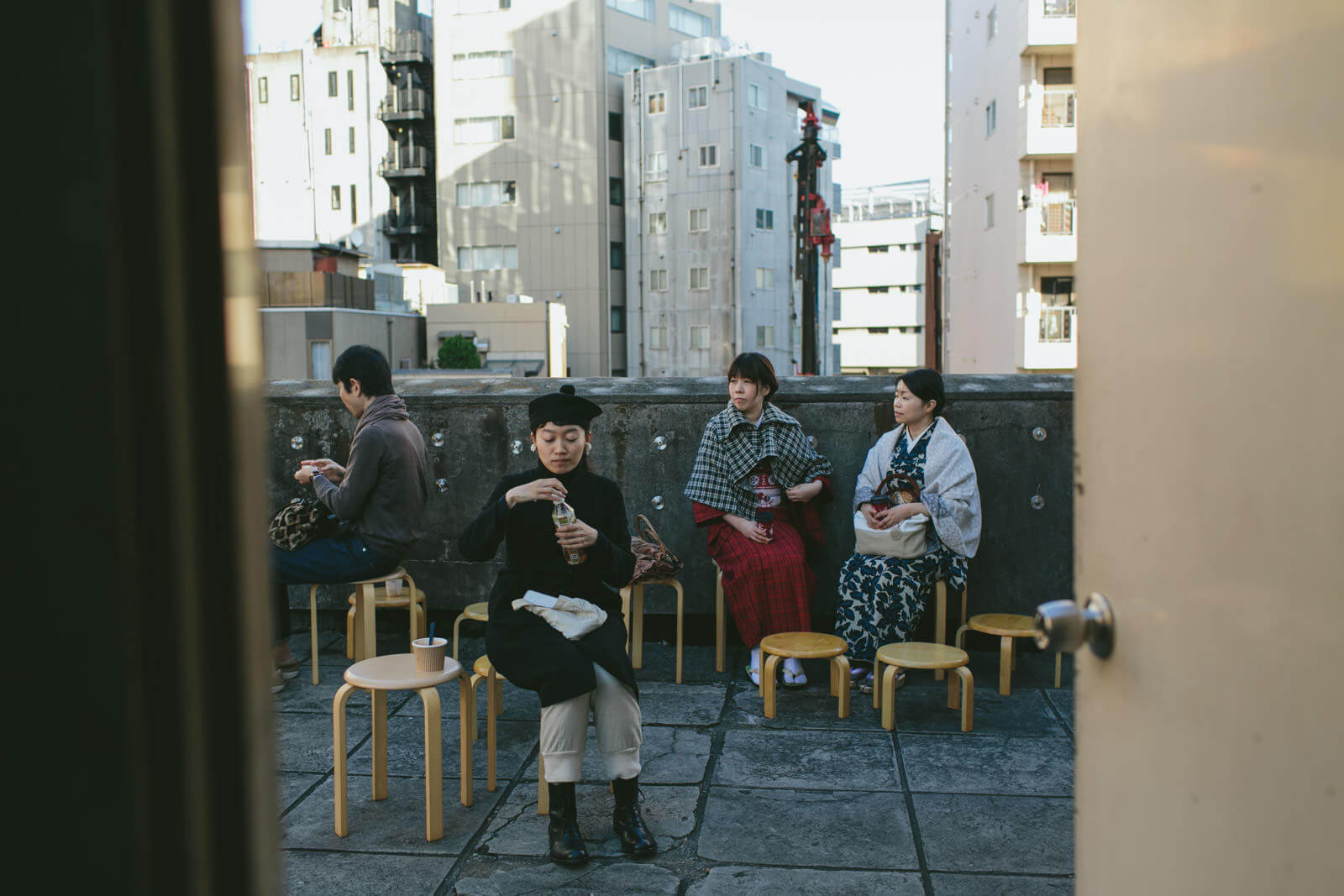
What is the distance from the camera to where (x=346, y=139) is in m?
50.3

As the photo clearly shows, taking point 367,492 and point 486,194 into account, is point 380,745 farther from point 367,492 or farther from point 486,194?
point 486,194

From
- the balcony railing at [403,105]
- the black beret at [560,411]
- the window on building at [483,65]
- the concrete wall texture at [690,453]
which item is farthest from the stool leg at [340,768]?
the balcony railing at [403,105]

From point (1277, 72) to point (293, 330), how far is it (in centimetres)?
3488

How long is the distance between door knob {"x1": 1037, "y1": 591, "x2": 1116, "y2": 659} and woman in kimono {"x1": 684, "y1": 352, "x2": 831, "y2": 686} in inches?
153

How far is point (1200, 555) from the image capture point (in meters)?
1.30

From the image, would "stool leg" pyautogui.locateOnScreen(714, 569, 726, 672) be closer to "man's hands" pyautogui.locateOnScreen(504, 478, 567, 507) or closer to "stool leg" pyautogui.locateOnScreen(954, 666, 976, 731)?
"stool leg" pyautogui.locateOnScreen(954, 666, 976, 731)

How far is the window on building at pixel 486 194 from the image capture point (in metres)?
47.1

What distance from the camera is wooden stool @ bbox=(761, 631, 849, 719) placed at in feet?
15.6

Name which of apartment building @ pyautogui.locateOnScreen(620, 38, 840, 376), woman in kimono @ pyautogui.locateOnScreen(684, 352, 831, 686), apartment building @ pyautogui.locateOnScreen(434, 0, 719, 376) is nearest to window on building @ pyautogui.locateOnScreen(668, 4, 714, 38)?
apartment building @ pyautogui.locateOnScreen(434, 0, 719, 376)

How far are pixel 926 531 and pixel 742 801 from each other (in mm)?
1937

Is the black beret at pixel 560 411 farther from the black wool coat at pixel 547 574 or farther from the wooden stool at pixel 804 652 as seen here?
the wooden stool at pixel 804 652

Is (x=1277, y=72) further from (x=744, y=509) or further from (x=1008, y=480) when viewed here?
(x=1008, y=480)

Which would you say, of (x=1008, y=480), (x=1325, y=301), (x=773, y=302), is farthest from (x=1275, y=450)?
(x=773, y=302)

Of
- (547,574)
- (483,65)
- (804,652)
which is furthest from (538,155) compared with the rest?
(547,574)
